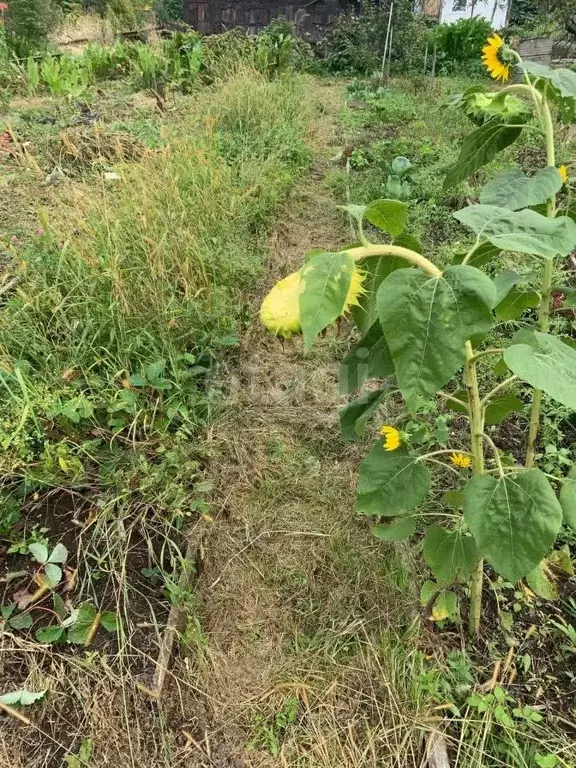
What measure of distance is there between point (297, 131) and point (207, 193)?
2.46m

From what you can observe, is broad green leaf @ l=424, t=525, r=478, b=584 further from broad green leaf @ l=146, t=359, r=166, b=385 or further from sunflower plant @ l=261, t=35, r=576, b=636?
broad green leaf @ l=146, t=359, r=166, b=385

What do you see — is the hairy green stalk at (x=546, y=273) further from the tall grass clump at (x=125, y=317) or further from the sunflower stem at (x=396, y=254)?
the tall grass clump at (x=125, y=317)

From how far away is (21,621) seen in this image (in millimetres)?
1665

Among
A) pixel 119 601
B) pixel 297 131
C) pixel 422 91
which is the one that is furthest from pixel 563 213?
pixel 422 91

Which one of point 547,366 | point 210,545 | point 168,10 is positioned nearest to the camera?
point 547,366

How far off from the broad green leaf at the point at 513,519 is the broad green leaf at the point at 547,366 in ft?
0.84

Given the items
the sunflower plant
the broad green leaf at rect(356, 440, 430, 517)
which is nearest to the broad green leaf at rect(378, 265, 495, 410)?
the sunflower plant

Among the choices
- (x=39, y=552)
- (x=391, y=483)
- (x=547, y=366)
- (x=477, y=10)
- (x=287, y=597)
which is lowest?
(x=287, y=597)

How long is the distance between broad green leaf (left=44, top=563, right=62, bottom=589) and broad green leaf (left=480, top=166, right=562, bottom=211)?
1.68 m

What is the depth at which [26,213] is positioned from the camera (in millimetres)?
3809

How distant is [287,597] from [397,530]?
566 millimetres

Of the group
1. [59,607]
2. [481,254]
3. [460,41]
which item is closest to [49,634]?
[59,607]

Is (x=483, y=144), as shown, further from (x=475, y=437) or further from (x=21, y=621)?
(x=21, y=621)

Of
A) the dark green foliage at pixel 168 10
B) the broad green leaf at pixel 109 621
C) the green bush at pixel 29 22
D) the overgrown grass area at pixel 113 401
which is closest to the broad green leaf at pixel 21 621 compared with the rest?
the overgrown grass area at pixel 113 401
